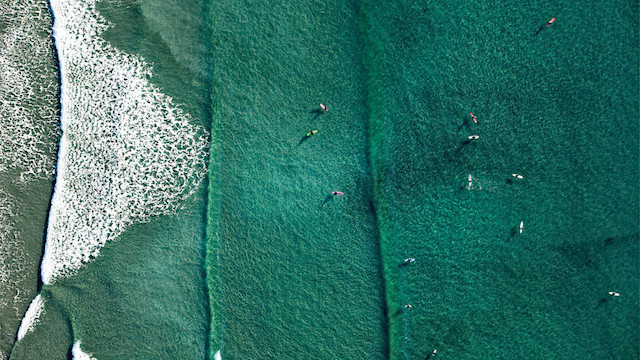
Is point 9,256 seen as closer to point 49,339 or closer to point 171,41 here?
point 49,339

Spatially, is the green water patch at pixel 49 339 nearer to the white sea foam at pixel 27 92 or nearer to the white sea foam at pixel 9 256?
the white sea foam at pixel 9 256

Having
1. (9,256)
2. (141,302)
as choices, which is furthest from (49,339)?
(141,302)

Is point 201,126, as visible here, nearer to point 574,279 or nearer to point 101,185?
point 101,185

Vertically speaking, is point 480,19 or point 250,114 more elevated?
point 480,19

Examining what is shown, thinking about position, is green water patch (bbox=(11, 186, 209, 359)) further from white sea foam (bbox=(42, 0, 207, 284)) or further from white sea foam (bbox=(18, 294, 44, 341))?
white sea foam (bbox=(42, 0, 207, 284))

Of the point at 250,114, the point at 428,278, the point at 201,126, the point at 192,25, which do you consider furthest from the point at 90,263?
the point at 428,278

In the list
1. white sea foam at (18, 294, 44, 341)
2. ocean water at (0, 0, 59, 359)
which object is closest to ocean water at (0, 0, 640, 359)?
white sea foam at (18, 294, 44, 341)

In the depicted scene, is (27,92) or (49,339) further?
(27,92)
